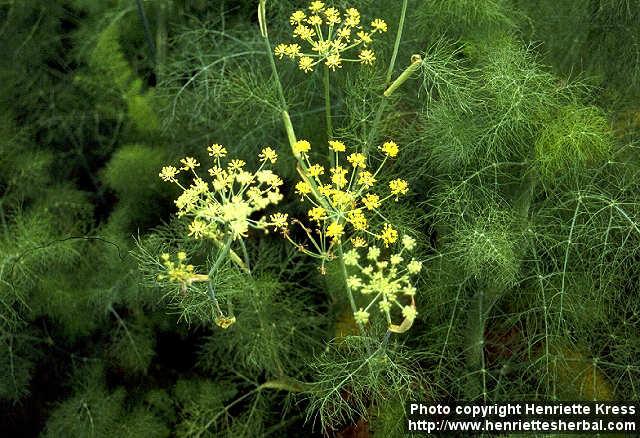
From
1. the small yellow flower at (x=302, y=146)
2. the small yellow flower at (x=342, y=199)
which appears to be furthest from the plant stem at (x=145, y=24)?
the small yellow flower at (x=342, y=199)

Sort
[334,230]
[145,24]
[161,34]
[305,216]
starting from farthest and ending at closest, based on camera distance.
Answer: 1. [161,34]
2. [305,216]
3. [145,24]
4. [334,230]

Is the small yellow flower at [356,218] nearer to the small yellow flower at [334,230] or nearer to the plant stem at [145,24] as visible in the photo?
the small yellow flower at [334,230]

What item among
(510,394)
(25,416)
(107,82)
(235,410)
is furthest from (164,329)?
(510,394)

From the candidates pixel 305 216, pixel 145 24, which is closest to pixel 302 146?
pixel 305 216

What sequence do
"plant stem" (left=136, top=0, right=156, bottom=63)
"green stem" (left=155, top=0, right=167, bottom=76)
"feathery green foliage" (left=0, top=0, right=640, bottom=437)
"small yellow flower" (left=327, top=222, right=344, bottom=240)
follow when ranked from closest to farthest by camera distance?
"small yellow flower" (left=327, top=222, right=344, bottom=240), "feathery green foliage" (left=0, top=0, right=640, bottom=437), "plant stem" (left=136, top=0, right=156, bottom=63), "green stem" (left=155, top=0, right=167, bottom=76)

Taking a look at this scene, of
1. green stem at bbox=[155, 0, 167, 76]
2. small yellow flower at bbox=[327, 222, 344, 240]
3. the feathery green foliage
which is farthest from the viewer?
green stem at bbox=[155, 0, 167, 76]

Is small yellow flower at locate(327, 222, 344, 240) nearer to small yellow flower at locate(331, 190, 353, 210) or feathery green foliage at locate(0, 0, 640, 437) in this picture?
small yellow flower at locate(331, 190, 353, 210)

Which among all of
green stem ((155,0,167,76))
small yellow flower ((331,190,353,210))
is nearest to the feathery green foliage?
green stem ((155,0,167,76))

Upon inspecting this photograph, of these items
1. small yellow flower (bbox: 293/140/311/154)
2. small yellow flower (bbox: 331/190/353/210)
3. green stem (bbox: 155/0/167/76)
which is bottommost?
green stem (bbox: 155/0/167/76)

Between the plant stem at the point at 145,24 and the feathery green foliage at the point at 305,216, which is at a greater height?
the plant stem at the point at 145,24

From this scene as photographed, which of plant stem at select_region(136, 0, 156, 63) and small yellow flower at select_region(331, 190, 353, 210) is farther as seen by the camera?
plant stem at select_region(136, 0, 156, 63)

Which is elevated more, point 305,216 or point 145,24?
point 145,24

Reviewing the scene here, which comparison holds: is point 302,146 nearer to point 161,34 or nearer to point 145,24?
point 145,24

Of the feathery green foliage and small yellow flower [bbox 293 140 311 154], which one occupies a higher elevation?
small yellow flower [bbox 293 140 311 154]
